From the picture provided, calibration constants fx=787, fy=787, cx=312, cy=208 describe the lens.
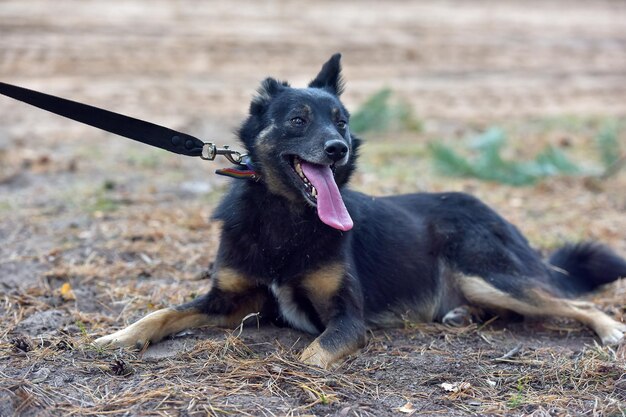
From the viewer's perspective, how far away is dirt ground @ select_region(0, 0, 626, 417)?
13.4 feet

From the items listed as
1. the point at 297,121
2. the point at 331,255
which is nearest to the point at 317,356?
the point at 331,255

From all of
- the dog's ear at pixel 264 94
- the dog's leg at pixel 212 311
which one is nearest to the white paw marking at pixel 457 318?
the dog's leg at pixel 212 311

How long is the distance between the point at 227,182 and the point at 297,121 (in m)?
0.96

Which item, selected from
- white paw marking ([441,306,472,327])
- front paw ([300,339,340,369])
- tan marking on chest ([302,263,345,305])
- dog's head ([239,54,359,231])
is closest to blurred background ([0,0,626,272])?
dog's head ([239,54,359,231])

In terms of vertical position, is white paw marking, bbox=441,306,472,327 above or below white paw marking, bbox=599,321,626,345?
below

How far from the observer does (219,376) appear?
13.6 feet

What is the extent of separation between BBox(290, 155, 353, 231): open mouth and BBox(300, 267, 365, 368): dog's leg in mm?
429

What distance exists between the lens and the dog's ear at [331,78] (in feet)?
17.9

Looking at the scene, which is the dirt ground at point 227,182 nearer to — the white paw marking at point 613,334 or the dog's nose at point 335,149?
the white paw marking at point 613,334

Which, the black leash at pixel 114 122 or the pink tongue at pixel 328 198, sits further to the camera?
the pink tongue at pixel 328 198

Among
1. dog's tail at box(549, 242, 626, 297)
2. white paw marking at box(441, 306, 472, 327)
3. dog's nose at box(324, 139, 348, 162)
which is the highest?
dog's nose at box(324, 139, 348, 162)

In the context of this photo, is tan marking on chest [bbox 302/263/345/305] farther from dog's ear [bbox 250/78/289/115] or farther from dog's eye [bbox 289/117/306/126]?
dog's ear [bbox 250/78/289/115]

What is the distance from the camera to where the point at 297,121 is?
16.2 ft

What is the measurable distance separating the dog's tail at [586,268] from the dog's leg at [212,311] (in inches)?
100
